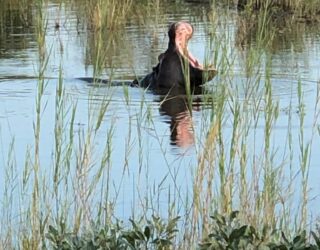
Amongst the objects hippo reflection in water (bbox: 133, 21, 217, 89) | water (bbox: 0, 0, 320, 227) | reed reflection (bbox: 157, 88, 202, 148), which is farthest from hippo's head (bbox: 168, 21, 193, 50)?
water (bbox: 0, 0, 320, 227)

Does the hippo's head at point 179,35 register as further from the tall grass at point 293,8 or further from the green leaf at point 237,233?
the green leaf at point 237,233

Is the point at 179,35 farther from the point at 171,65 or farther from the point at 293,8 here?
the point at 293,8

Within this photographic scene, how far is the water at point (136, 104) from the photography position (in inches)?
311

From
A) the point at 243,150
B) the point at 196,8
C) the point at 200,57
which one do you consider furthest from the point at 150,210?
the point at 196,8

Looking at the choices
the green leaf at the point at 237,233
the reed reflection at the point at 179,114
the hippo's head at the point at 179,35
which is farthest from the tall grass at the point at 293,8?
the green leaf at the point at 237,233

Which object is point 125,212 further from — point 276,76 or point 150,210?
point 276,76

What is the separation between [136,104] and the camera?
11.0 metres

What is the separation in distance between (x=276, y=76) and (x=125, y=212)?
542 cm

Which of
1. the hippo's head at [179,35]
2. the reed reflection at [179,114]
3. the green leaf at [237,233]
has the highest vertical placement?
the green leaf at [237,233]

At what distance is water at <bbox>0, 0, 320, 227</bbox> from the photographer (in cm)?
789

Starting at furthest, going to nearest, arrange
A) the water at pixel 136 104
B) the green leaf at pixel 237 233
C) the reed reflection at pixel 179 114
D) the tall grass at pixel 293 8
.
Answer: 1. the tall grass at pixel 293 8
2. the reed reflection at pixel 179 114
3. the water at pixel 136 104
4. the green leaf at pixel 237 233

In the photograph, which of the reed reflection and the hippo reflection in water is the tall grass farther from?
the reed reflection

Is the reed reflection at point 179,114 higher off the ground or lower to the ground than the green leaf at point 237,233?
lower

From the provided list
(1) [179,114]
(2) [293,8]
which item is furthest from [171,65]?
(2) [293,8]
